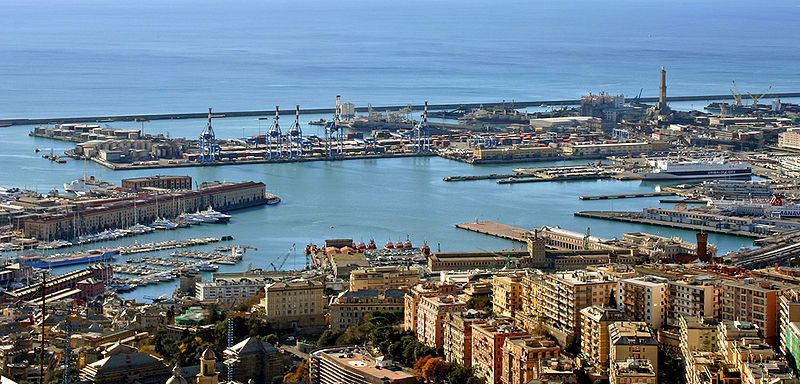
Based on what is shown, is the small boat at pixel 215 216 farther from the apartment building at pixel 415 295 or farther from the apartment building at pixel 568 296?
the apartment building at pixel 568 296

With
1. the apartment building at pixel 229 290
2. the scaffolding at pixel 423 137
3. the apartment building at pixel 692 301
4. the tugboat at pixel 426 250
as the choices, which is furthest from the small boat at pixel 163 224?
the apartment building at pixel 692 301

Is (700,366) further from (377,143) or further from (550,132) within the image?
(550,132)

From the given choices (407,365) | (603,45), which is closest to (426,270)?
(407,365)

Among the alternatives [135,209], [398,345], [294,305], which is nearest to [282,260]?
[135,209]

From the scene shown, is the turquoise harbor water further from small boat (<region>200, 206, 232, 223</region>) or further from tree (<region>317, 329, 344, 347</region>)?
tree (<region>317, 329, 344, 347</region>)

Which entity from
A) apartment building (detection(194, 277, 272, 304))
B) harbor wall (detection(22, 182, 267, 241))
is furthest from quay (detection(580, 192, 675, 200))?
apartment building (detection(194, 277, 272, 304))

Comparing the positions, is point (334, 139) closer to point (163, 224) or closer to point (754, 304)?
point (163, 224)
